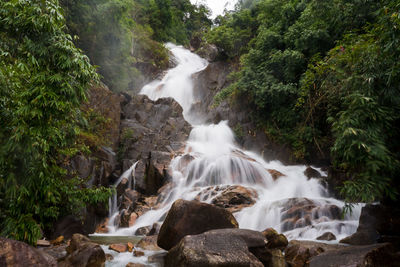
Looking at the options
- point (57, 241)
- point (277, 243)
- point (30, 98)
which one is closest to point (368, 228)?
point (277, 243)

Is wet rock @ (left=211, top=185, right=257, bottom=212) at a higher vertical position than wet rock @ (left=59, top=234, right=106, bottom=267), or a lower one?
higher

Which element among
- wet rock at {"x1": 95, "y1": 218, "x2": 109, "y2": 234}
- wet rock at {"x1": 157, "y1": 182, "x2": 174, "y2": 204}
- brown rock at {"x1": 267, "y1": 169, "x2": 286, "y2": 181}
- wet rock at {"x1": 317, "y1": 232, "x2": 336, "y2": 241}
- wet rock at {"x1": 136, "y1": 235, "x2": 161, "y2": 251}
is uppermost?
brown rock at {"x1": 267, "y1": 169, "x2": 286, "y2": 181}

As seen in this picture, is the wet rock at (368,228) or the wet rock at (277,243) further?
the wet rock at (277,243)

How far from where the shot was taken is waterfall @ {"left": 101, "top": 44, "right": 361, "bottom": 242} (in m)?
8.21

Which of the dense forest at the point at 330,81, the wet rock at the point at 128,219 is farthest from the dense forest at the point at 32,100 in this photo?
the dense forest at the point at 330,81

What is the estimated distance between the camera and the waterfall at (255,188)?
821cm

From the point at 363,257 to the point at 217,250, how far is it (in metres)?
2.35

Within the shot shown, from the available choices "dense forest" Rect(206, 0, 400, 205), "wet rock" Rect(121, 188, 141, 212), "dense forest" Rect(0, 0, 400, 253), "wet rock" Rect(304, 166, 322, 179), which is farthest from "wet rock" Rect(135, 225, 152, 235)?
"wet rock" Rect(304, 166, 322, 179)

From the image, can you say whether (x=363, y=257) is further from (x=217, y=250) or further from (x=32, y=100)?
(x=32, y=100)

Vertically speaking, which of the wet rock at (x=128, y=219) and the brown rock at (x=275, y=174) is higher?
the brown rock at (x=275, y=174)

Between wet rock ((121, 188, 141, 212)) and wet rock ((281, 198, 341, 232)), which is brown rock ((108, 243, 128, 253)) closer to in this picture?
wet rock ((121, 188, 141, 212))

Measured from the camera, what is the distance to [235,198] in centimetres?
1026

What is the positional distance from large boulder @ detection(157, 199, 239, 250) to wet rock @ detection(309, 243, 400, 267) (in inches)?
91.7

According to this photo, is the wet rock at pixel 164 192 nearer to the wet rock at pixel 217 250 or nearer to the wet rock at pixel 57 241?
the wet rock at pixel 57 241
